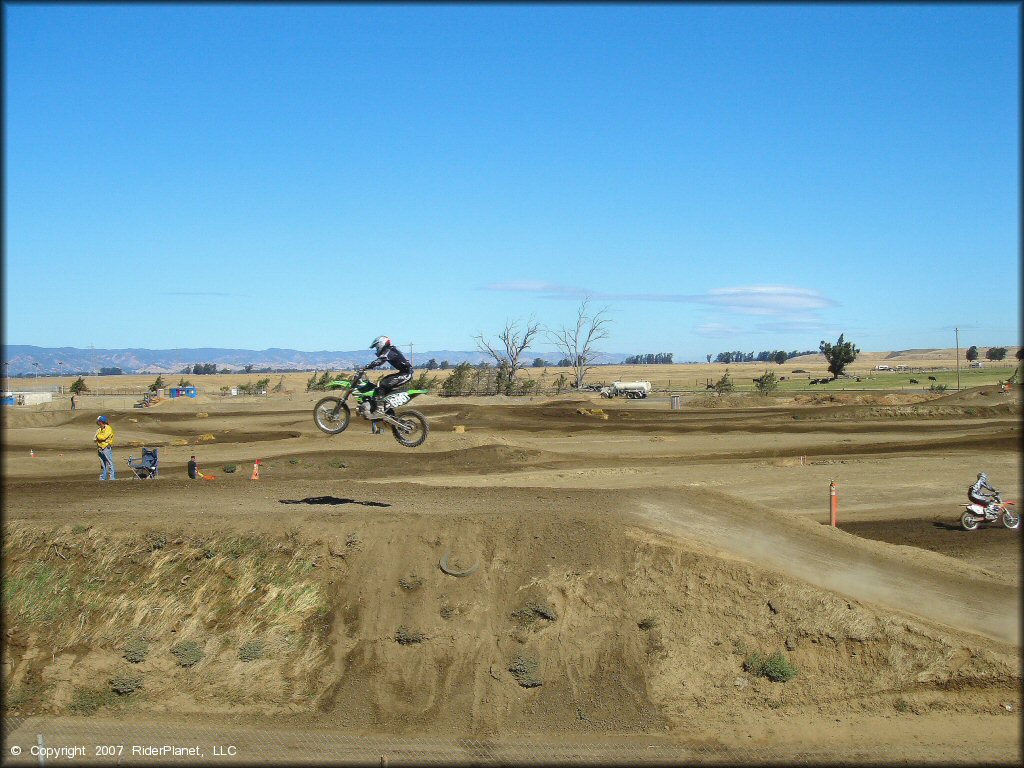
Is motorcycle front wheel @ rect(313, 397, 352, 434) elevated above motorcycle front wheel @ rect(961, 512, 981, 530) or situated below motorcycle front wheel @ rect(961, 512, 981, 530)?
above

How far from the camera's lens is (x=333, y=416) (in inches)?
856

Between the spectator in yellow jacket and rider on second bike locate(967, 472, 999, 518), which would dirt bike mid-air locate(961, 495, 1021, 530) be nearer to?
rider on second bike locate(967, 472, 999, 518)

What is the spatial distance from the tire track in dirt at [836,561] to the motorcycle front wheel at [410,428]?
22.1 feet

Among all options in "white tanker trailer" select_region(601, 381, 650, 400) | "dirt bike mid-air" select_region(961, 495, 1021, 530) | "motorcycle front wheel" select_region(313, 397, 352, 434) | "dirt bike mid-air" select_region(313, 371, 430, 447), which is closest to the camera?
"dirt bike mid-air" select_region(313, 371, 430, 447)

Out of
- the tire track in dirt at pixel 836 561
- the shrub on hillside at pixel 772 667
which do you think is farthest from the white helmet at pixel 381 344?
the shrub on hillside at pixel 772 667

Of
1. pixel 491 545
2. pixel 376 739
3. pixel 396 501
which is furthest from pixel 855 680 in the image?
pixel 396 501

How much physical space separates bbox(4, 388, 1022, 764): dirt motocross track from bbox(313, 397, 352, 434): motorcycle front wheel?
251cm

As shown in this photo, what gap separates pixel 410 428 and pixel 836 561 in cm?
1185

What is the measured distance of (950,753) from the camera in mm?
14758

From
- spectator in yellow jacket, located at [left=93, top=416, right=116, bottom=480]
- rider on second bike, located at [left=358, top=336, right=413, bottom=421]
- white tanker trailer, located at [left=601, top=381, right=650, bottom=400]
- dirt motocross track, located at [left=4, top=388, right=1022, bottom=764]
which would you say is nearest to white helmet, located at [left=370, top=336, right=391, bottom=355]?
rider on second bike, located at [left=358, top=336, right=413, bottom=421]

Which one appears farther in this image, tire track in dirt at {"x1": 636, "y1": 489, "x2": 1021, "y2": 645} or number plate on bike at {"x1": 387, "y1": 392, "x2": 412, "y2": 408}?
number plate on bike at {"x1": 387, "y1": 392, "x2": 412, "y2": 408}

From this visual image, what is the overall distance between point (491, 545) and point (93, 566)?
33.2 feet

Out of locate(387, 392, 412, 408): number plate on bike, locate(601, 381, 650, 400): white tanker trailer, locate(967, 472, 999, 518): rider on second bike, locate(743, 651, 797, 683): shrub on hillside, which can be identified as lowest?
locate(743, 651, 797, 683): shrub on hillside

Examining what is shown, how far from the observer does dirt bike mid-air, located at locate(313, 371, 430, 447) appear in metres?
21.3
